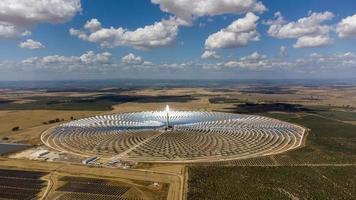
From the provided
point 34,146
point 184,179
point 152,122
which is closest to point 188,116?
point 152,122

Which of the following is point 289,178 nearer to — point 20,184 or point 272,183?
point 272,183

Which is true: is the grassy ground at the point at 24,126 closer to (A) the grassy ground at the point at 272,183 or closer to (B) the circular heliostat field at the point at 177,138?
(B) the circular heliostat field at the point at 177,138

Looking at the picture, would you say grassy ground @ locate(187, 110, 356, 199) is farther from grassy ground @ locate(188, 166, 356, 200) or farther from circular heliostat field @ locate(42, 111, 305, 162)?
circular heliostat field @ locate(42, 111, 305, 162)

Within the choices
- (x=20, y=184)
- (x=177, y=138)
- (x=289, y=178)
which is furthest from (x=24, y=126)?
(x=289, y=178)

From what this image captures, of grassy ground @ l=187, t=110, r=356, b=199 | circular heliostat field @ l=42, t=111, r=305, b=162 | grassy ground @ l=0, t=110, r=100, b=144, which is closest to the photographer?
grassy ground @ l=187, t=110, r=356, b=199

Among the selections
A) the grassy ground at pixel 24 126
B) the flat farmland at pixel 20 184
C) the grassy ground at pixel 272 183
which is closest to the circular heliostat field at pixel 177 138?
the grassy ground at pixel 24 126

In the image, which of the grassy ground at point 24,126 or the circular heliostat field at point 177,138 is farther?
the grassy ground at point 24,126

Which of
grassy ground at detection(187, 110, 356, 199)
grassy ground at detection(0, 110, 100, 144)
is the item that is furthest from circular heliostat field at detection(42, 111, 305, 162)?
grassy ground at detection(187, 110, 356, 199)

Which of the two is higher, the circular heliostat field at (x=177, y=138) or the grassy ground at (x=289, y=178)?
the circular heliostat field at (x=177, y=138)
